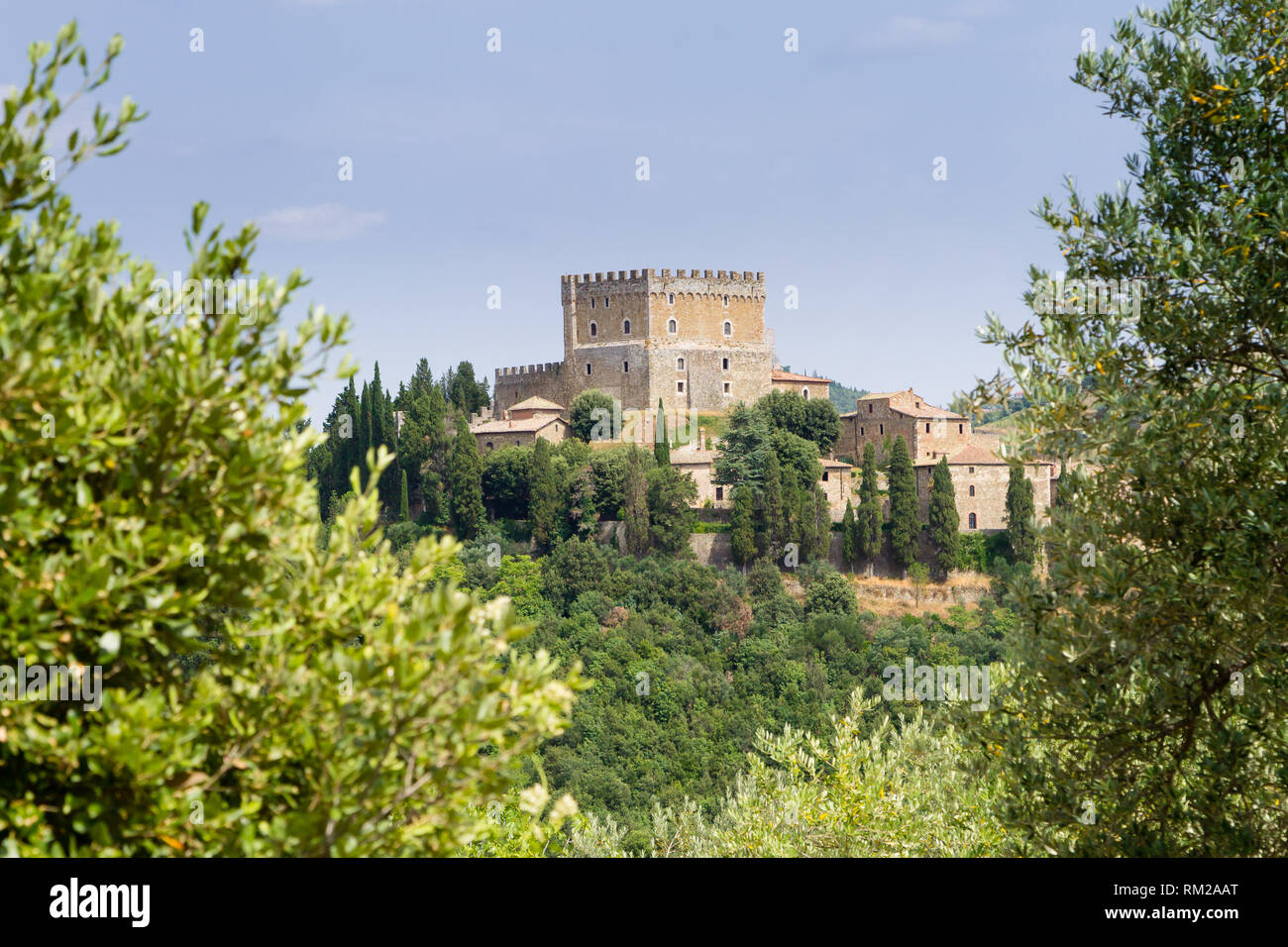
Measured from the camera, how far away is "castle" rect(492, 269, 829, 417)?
2638 inches

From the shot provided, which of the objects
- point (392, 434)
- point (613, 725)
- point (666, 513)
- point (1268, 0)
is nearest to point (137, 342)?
point (1268, 0)

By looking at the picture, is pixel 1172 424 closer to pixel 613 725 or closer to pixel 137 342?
pixel 137 342

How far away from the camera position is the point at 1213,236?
22.9 ft

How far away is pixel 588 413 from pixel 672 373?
19.6 feet

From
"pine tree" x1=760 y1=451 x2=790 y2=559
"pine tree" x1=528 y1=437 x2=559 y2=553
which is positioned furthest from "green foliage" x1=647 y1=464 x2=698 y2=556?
"pine tree" x1=528 y1=437 x2=559 y2=553

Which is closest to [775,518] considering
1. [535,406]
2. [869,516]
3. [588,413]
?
[869,516]

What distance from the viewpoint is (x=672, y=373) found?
67.1 metres

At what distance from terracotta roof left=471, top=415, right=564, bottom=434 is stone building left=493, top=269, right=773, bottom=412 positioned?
13.7 ft

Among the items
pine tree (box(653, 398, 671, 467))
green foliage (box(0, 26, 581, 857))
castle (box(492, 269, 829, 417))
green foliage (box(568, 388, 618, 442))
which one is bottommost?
green foliage (box(0, 26, 581, 857))

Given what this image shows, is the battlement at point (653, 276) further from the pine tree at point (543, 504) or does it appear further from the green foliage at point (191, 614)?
the green foliage at point (191, 614)

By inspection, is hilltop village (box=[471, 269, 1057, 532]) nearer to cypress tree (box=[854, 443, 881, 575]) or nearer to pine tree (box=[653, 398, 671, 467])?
pine tree (box=[653, 398, 671, 467])

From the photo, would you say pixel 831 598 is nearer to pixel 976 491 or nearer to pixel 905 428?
pixel 976 491

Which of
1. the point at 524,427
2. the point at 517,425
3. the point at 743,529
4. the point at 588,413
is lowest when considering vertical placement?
the point at 743,529
